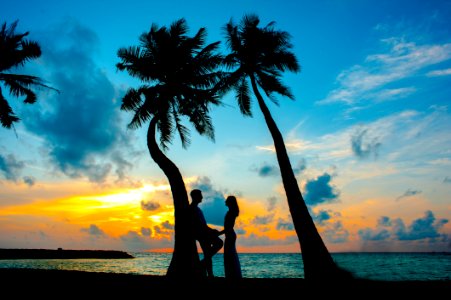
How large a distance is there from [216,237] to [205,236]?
0.30m

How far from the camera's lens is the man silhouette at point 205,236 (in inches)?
332

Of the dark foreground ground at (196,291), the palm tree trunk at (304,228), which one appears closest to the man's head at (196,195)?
the dark foreground ground at (196,291)

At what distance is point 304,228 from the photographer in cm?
1137

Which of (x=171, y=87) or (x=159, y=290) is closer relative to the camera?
(x=159, y=290)

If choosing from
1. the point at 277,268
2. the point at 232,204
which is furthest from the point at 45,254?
the point at 232,204

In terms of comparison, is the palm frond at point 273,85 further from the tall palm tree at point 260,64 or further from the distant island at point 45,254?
the distant island at point 45,254

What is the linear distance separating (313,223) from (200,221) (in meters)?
5.01

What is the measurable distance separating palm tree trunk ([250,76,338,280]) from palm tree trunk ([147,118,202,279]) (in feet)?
12.5

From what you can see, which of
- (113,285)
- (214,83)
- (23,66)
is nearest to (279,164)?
(214,83)

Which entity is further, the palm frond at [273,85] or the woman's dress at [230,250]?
the palm frond at [273,85]

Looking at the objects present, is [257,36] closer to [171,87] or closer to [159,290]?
[171,87]

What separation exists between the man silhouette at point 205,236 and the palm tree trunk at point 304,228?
4059 millimetres

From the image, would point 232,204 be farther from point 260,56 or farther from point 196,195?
A: point 260,56

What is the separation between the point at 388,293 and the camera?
6.25 metres
